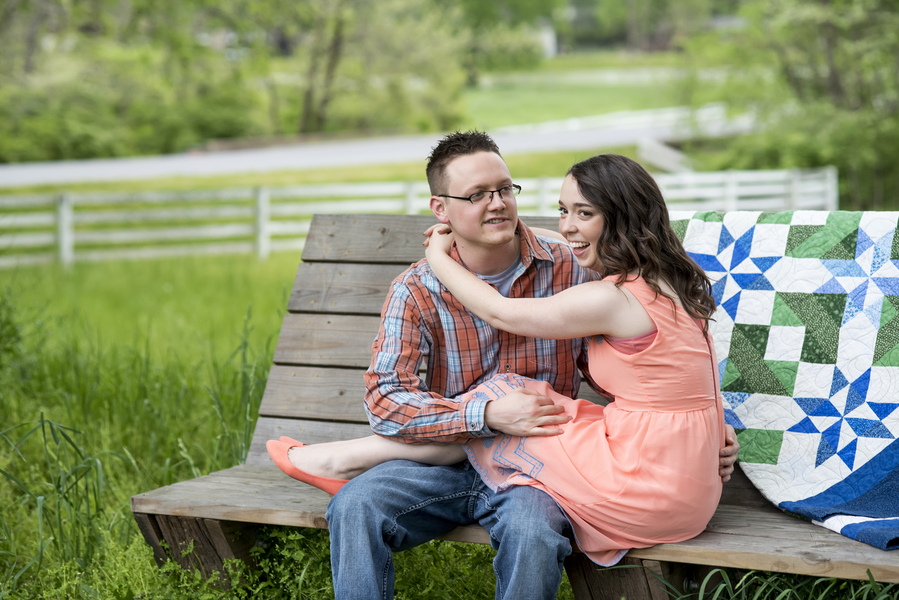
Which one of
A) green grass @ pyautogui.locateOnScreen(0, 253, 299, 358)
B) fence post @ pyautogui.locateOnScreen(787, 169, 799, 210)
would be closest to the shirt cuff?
green grass @ pyautogui.locateOnScreen(0, 253, 299, 358)

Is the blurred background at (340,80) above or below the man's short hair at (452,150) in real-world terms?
above

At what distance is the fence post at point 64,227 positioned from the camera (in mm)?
10078

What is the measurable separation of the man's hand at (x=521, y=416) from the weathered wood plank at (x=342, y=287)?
94 centimetres

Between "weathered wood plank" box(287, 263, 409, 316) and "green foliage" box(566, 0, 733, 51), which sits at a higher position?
"green foliage" box(566, 0, 733, 51)

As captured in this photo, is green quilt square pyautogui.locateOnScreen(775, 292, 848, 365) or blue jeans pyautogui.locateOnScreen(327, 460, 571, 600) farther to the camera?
green quilt square pyautogui.locateOnScreen(775, 292, 848, 365)

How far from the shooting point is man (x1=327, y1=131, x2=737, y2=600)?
84.0 inches

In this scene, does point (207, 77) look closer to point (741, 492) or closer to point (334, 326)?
point (334, 326)

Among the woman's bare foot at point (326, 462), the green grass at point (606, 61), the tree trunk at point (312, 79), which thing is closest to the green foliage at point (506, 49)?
the green grass at point (606, 61)

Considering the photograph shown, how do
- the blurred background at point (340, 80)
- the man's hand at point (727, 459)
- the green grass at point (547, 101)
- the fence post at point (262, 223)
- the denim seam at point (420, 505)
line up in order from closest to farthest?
the denim seam at point (420, 505)
the man's hand at point (727, 459)
the blurred background at point (340, 80)
the fence post at point (262, 223)
the green grass at point (547, 101)

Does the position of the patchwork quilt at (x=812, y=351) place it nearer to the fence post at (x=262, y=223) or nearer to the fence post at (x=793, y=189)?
the fence post at (x=262, y=223)

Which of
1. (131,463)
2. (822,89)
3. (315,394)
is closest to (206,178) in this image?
(822,89)

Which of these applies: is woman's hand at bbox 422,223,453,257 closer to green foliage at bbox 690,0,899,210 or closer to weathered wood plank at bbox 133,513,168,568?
weathered wood plank at bbox 133,513,168,568

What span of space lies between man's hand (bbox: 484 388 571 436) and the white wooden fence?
8078mm

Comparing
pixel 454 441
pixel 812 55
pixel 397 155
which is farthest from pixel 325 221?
pixel 397 155
